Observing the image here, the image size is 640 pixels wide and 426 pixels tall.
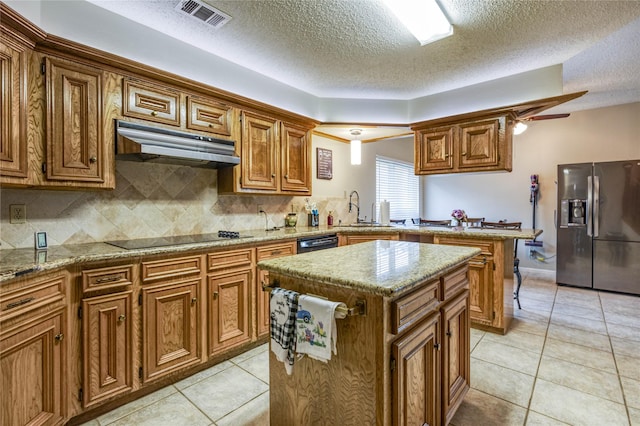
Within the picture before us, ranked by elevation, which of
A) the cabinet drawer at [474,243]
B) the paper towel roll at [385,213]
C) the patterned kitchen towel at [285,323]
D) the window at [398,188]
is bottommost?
the patterned kitchen towel at [285,323]

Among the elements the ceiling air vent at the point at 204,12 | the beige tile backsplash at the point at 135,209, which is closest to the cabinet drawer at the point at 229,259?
the beige tile backsplash at the point at 135,209

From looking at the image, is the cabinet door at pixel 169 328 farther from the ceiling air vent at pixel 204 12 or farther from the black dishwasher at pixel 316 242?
the ceiling air vent at pixel 204 12

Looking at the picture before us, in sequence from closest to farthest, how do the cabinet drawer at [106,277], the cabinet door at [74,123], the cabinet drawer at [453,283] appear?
the cabinet drawer at [453,283] → the cabinet drawer at [106,277] → the cabinet door at [74,123]

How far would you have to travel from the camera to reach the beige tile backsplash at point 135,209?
2020mm

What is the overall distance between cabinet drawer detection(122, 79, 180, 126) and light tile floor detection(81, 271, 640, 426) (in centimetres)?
195

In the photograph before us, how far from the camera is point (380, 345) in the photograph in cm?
117

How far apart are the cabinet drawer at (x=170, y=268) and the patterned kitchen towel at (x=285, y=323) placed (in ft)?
3.45

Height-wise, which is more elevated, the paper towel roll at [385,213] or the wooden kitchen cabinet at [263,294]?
the paper towel roll at [385,213]

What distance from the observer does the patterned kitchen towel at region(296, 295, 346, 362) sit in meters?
1.21

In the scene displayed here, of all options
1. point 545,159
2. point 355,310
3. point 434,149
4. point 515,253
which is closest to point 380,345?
point 355,310

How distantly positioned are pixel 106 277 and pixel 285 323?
4.01ft

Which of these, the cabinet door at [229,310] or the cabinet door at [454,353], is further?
the cabinet door at [229,310]

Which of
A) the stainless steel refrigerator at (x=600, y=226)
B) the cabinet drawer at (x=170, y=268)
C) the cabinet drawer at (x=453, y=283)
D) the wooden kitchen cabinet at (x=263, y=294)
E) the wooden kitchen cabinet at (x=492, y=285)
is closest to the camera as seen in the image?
the cabinet drawer at (x=453, y=283)

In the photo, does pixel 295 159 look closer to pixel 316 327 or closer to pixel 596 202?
pixel 316 327
